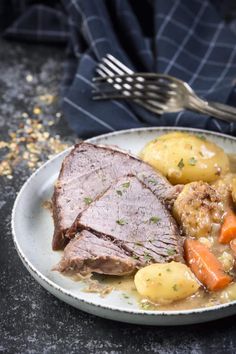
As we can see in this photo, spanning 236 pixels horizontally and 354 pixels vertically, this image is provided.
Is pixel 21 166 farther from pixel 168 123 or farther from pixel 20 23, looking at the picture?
pixel 20 23

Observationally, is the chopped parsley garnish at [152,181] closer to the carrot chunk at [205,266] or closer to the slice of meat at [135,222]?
the slice of meat at [135,222]

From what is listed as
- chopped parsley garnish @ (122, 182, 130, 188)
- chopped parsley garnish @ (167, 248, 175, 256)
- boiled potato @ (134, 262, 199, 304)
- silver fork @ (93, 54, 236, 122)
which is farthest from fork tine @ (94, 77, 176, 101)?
boiled potato @ (134, 262, 199, 304)

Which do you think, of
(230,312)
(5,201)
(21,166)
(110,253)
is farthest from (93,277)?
(21,166)

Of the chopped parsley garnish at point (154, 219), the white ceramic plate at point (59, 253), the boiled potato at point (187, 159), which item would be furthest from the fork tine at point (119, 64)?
the chopped parsley garnish at point (154, 219)

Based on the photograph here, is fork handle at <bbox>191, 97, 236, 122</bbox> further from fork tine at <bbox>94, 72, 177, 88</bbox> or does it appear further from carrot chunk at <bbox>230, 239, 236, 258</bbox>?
Result: carrot chunk at <bbox>230, 239, 236, 258</bbox>

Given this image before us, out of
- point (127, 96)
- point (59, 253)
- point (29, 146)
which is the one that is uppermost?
point (127, 96)

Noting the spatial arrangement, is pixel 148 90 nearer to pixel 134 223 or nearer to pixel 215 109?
pixel 215 109

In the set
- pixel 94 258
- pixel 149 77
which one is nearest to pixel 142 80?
pixel 149 77
